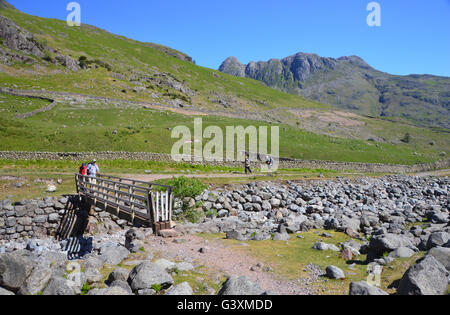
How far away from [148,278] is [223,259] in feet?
11.3

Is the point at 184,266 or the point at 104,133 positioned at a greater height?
the point at 104,133

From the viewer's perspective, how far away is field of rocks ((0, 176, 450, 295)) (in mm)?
6828

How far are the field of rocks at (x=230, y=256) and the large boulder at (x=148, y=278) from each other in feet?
0.09

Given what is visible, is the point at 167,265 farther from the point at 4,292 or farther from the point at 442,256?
the point at 442,256

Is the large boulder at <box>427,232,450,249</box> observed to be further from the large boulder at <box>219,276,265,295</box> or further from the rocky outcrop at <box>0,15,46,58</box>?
→ the rocky outcrop at <box>0,15,46,58</box>

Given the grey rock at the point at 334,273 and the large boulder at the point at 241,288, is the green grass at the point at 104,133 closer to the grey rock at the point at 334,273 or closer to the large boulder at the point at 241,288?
the grey rock at the point at 334,273

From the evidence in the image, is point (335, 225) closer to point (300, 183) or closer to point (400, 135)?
point (300, 183)

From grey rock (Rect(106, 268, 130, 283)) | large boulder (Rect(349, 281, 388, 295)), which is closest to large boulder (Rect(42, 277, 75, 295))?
grey rock (Rect(106, 268, 130, 283))

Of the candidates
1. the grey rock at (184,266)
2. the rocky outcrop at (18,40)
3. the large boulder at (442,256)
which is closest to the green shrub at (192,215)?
the grey rock at (184,266)

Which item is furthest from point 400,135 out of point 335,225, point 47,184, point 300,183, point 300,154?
point 47,184

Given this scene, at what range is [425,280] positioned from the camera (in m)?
6.23

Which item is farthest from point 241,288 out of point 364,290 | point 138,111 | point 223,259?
point 138,111

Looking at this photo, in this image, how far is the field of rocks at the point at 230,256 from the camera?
6828 millimetres
